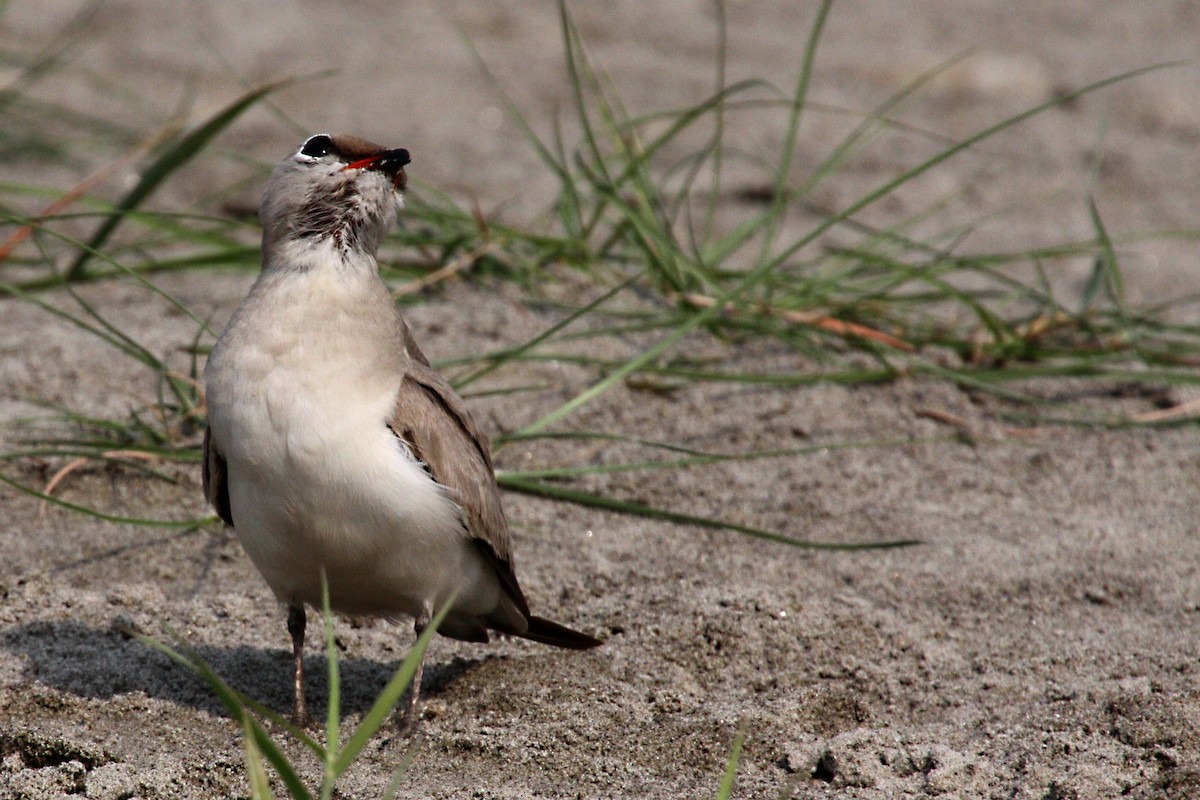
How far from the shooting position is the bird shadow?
3.17m

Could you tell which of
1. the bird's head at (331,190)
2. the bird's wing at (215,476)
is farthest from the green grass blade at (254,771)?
the bird's head at (331,190)

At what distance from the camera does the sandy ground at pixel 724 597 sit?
9.70 feet

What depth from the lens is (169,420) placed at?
14.1 feet

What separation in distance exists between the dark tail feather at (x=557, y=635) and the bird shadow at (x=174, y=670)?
192mm

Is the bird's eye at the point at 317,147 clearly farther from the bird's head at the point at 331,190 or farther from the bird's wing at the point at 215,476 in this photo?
the bird's wing at the point at 215,476

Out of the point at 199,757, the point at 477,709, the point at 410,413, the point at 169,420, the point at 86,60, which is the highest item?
the point at 86,60

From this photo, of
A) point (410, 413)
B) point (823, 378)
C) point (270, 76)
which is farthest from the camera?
point (270, 76)

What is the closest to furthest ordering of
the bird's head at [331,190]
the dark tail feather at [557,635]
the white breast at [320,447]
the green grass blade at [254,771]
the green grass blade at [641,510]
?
the green grass blade at [254,771], the white breast at [320,447], the bird's head at [331,190], the dark tail feather at [557,635], the green grass blade at [641,510]

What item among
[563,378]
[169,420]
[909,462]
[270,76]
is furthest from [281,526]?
[270,76]

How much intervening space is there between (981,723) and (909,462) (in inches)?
58.7

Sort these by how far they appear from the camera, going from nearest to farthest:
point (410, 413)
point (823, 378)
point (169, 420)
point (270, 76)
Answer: point (410, 413), point (169, 420), point (823, 378), point (270, 76)

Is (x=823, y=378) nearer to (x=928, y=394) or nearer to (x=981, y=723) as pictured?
(x=928, y=394)

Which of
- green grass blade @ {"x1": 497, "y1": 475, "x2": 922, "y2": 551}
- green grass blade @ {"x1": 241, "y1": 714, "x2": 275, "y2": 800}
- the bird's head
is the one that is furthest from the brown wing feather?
green grass blade @ {"x1": 241, "y1": 714, "x2": 275, "y2": 800}

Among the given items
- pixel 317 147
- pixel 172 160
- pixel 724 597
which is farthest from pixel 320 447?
pixel 172 160
